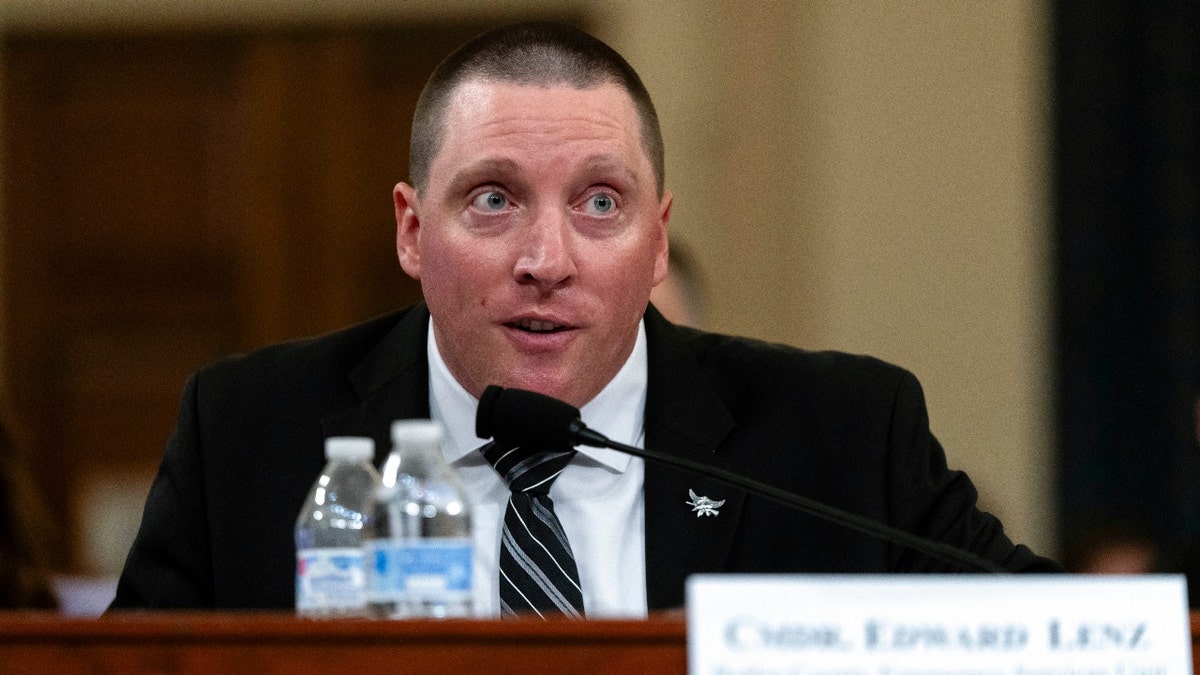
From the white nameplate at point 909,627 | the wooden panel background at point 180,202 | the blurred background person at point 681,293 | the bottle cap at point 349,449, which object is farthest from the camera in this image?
the wooden panel background at point 180,202

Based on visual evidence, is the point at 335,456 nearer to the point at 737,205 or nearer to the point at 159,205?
the point at 737,205

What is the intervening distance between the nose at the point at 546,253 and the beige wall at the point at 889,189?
109 inches

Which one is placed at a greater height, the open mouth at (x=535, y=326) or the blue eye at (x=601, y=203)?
the blue eye at (x=601, y=203)

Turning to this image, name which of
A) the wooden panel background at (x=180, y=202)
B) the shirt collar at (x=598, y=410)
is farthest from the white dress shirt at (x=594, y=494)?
the wooden panel background at (x=180, y=202)

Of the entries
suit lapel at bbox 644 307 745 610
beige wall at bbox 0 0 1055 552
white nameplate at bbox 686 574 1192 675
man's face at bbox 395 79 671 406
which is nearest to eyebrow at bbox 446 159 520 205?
man's face at bbox 395 79 671 406

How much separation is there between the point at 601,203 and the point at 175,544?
0.70m

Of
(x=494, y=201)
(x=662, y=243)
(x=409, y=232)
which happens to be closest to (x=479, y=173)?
(x=494, y=201)

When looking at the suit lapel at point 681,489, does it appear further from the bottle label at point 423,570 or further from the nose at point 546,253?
the bottle label at point 423,570

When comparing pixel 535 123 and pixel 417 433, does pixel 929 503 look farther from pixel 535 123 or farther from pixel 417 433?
pixel 417 433

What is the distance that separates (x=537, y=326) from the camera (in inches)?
77.7

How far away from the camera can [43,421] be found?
5102 mm

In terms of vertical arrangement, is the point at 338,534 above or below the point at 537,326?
below

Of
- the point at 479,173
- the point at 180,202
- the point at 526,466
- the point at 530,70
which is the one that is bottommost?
the point at 526,466

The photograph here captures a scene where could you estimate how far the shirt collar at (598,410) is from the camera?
82.3 inches
